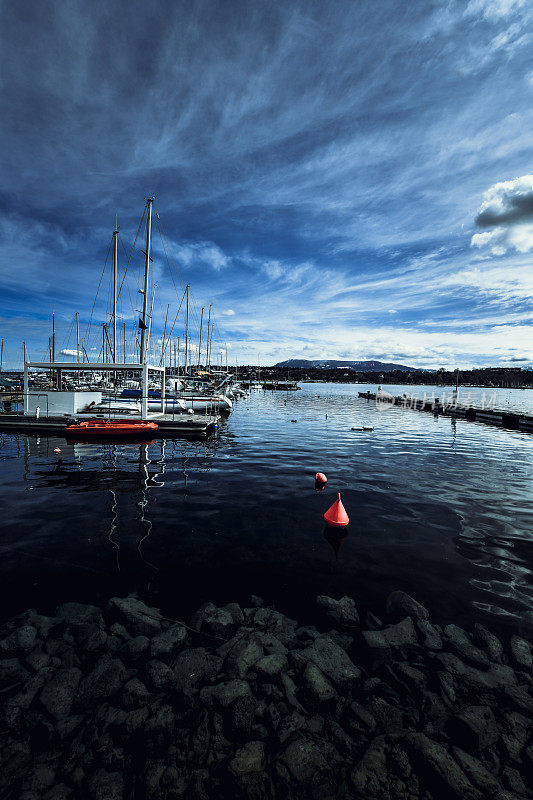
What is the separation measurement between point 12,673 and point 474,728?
639 centimetres

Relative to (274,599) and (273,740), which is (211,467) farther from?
(273,740)

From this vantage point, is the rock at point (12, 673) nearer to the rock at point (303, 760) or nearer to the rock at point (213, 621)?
the rock at point (213, 621)

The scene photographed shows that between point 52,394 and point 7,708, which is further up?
point 52,394

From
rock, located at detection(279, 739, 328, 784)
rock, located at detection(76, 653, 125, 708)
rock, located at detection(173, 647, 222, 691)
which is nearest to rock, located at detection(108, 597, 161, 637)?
rock, located at detection(76, 653, 125, 708)

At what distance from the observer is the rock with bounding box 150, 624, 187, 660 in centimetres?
524

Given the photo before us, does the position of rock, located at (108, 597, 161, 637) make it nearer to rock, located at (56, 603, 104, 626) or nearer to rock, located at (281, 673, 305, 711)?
rock, located at (56, 603, 104, 626)

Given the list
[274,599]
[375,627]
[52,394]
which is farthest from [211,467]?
[52,394]

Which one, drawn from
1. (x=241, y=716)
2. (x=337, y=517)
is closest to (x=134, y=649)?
(x=241, y=716)

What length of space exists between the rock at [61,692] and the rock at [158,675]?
0.97 m

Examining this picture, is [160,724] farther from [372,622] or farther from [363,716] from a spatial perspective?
[372,622]

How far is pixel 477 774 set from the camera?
3.64 meters

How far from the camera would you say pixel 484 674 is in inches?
195

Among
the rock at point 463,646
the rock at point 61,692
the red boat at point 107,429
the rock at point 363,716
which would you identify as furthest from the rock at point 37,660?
the red boat at point 107,429

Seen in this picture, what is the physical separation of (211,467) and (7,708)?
1287 cm
